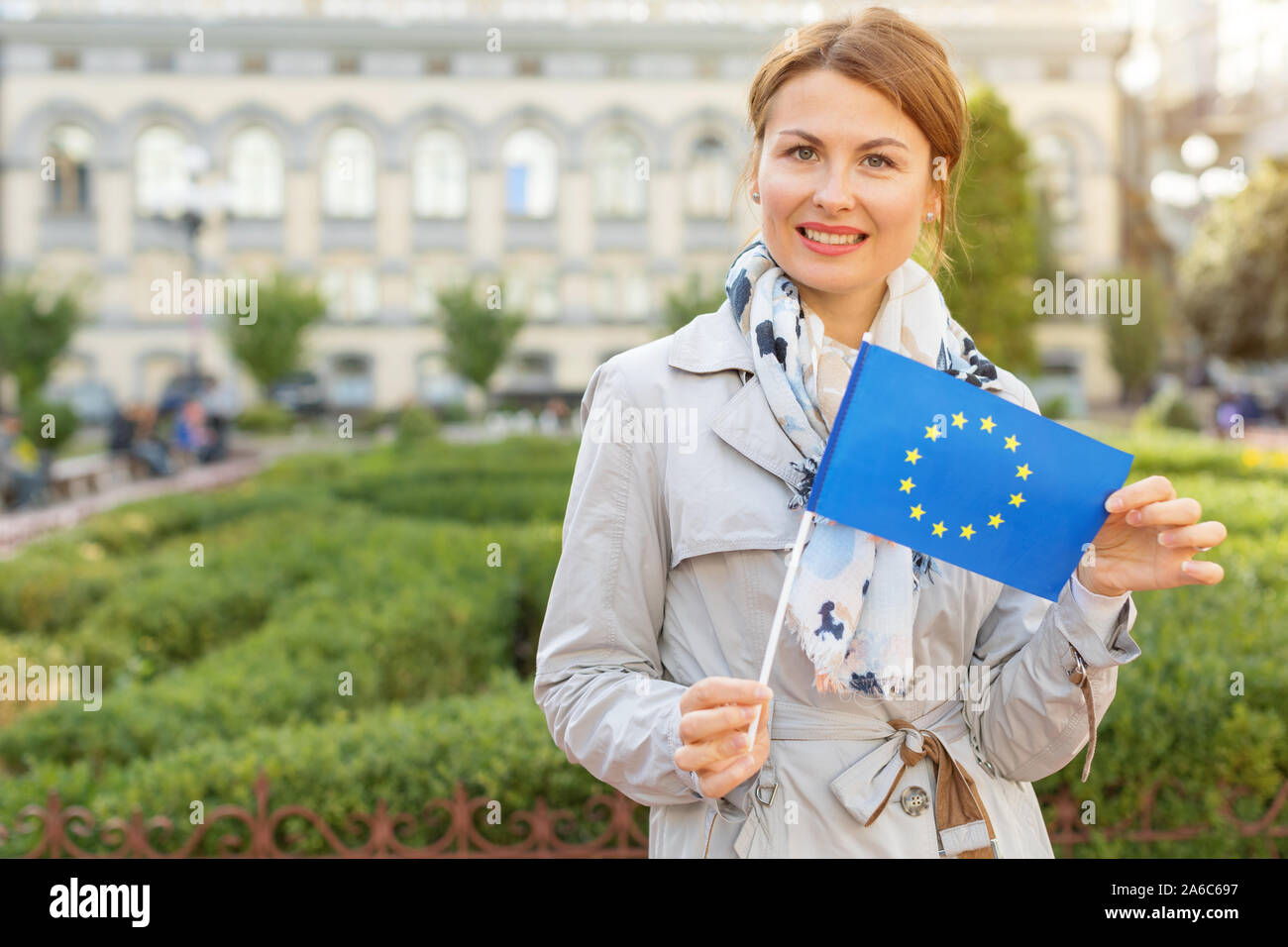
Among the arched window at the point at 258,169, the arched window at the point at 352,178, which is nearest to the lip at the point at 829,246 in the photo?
the arched window at the point at 352,178

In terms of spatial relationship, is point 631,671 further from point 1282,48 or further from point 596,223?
point 1282,48

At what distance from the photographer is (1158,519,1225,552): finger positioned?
4.73 ft

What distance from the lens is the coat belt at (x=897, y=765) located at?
155 cm

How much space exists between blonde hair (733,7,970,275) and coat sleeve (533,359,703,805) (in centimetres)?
48

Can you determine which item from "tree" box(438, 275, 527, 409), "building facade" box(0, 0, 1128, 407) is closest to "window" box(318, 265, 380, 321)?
"building facade" box(0, 0, 1128, 407)

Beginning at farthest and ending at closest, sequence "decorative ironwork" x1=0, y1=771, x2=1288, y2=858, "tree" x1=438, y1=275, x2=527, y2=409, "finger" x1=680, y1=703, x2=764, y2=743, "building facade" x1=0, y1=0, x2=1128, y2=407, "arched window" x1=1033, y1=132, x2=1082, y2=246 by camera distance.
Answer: "arched window" x1=1033, y1=132, x2=1082, y2=246
"building facade" x1=0, y1=0, x2=1128, y2=407
"tree" x1=438, y1=275, x2=527, y2=409
"decorative ironwork" x1=0, y1=771, x2=1288, y2=858
"finger" x1=680, y1=703, x2=764, y2=743

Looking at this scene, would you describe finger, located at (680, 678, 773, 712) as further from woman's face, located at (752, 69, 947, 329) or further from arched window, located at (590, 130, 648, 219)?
arched window, located at (590, 130, 648, 219)

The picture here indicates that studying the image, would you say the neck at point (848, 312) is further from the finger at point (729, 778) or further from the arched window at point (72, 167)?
the arched window at point (72, 167)

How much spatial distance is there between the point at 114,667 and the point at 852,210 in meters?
5.18
